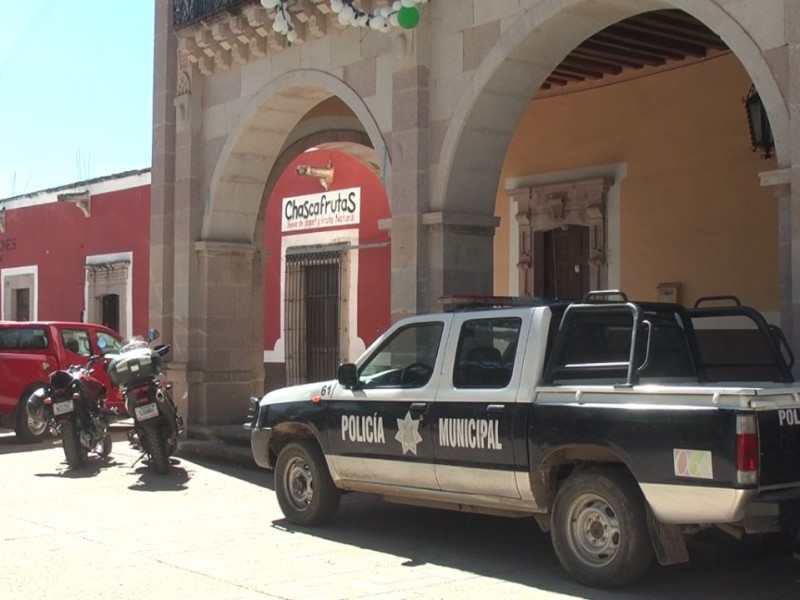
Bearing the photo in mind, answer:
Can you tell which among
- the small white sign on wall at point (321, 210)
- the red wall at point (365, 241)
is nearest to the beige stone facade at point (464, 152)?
the red wall at point (365, 241)

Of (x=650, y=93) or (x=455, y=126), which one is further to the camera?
(x=650, y=93)

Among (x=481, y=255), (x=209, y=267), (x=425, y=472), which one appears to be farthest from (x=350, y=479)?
(x=209, y=267)

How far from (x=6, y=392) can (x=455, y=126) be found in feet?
26.4

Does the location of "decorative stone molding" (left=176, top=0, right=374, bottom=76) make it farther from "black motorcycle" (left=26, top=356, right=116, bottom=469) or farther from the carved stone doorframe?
"black motorcycle" (left=26, top=356, right=116, bottom=469)

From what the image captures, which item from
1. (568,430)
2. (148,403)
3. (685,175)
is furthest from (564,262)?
(568,430)

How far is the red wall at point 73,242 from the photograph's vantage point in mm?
22125

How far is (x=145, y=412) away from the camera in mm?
11492

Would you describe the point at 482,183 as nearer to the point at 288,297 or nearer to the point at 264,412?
the point at 264,412

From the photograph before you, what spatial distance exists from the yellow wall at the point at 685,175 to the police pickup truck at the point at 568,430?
433 centimetres

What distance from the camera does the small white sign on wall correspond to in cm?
1877

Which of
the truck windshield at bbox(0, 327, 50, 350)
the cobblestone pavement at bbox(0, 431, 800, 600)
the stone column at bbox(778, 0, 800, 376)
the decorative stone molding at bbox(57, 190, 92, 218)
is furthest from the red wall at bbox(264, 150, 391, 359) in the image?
the stone column at bbox(778, 0, 800, 376)

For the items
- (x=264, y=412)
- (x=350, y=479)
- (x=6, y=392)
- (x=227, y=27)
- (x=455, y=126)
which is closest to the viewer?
(x=350, y=479)

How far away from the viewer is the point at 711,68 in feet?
40.3

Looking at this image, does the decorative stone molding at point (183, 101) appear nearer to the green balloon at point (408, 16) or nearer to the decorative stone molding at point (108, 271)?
the green balloon at point (408, 16)
